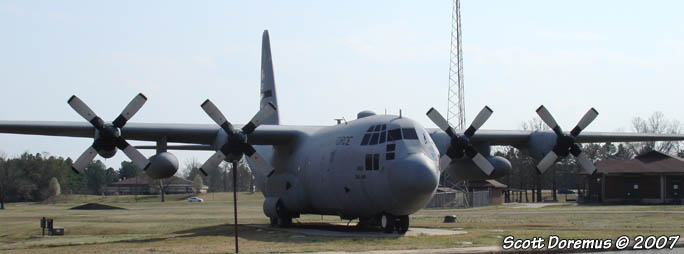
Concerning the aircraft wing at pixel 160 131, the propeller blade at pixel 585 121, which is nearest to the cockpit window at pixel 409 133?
the aircraft wing at pixel 160 131

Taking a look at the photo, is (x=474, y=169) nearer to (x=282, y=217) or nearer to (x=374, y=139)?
(x=374, y=139)

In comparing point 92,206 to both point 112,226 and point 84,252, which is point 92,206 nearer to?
point 112,226

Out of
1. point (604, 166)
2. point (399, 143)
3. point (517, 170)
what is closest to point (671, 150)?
point (517, 170)

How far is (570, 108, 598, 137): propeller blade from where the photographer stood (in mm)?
31250

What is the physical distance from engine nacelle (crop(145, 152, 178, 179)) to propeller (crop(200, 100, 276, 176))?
1.14m

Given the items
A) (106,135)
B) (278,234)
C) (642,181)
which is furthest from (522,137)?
(642,181)

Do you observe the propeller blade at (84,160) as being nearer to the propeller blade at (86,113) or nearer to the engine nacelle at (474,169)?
the propeller blade at (86,113)

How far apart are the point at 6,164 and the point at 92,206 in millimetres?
30876

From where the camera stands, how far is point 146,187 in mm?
144125

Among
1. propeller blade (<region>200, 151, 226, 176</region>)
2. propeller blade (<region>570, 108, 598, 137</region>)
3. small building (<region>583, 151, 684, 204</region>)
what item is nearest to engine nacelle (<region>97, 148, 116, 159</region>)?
propeller blade (<region>200, 151, 226, 176</region>)

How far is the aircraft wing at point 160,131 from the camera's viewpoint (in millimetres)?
27500

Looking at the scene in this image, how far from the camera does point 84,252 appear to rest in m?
22.3

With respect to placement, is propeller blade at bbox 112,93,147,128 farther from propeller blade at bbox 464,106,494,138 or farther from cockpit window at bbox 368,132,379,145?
propeller blade at bbox 464,106,494,138

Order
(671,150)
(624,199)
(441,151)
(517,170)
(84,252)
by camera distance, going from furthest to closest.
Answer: (671,150)
(517,170)
(624,199)
(441,151)
(84,252)
